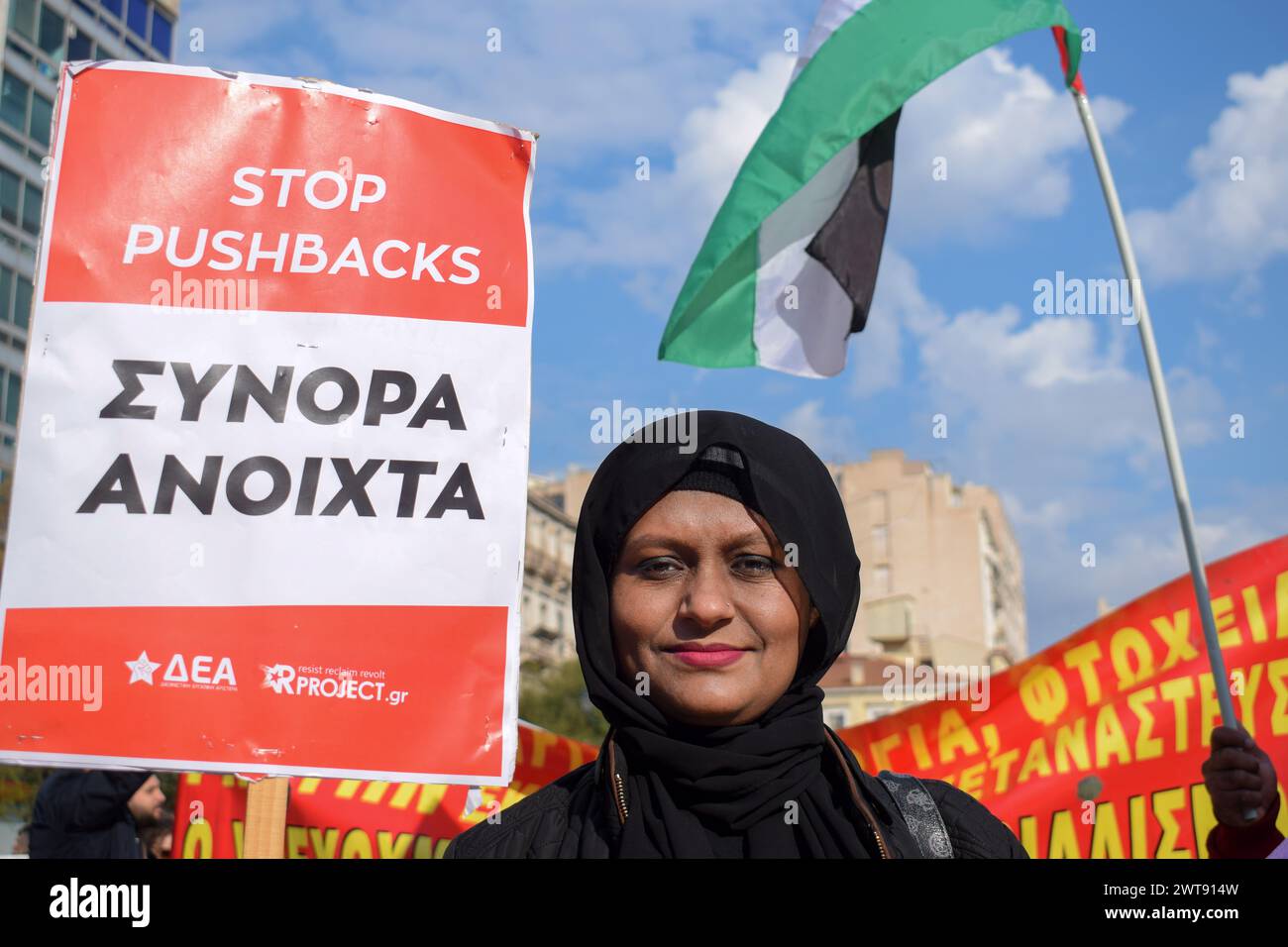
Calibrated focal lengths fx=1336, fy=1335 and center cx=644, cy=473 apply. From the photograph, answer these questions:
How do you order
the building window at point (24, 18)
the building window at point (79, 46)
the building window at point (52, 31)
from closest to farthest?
1. the building window at point (24, 18)
2. the building window at point (52, 31)
3. the building window at point (79, 46)

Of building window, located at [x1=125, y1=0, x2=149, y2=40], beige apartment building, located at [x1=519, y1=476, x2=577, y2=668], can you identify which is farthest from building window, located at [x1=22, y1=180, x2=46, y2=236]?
beige apartment building, located at [x1=519, y1=476, x2=577, y2=668]

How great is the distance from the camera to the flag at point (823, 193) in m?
4.91

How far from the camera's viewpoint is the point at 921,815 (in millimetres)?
2164

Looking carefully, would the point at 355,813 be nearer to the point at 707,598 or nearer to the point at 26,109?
the point at 707,598

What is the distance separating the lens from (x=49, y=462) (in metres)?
3.00

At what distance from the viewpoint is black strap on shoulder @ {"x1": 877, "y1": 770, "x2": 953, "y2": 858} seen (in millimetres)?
2115

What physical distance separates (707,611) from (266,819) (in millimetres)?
1872

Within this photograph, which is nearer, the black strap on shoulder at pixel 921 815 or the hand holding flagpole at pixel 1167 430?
the black strap on shoulder at pixel 921 815

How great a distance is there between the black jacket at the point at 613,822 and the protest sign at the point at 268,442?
0.80 metres

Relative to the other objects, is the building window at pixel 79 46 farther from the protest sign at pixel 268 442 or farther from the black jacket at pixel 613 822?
the black jacket at pixel 613 822

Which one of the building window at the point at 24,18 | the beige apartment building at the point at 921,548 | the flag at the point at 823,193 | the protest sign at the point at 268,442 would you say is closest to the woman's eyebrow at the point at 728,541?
the protest sign at the point at 268,442

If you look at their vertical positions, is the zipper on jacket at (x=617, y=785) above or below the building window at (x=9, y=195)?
below
